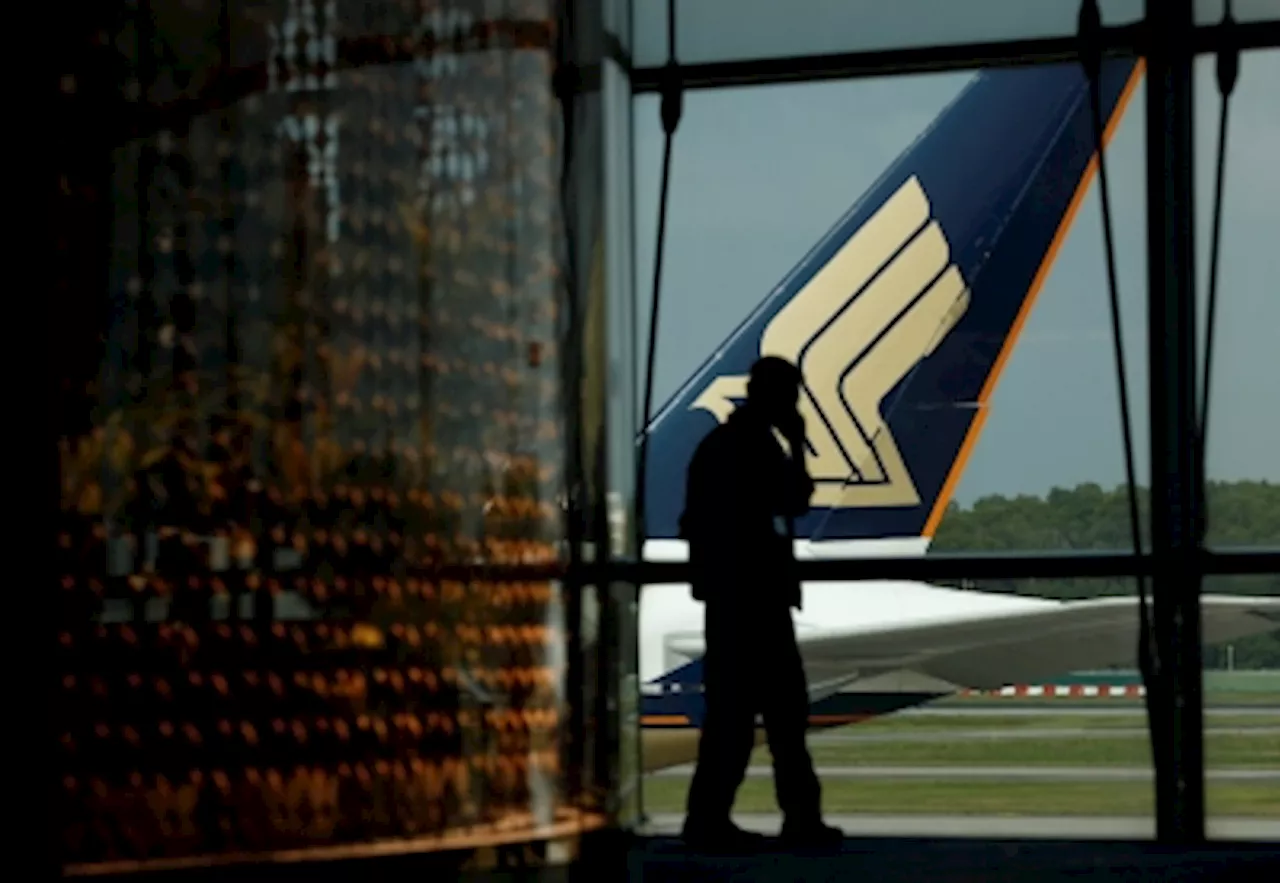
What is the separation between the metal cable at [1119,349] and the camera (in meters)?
4.91

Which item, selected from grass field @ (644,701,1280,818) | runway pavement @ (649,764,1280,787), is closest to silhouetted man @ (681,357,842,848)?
grass field @ (644,701,1280,818)

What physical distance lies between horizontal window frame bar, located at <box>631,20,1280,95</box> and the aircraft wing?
404 inches

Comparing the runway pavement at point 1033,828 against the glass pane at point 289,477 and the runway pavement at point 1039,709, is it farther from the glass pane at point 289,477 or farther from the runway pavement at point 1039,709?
the runway pavement at point 1039,709

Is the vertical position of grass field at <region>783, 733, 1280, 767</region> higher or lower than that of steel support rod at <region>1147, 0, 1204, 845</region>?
lower

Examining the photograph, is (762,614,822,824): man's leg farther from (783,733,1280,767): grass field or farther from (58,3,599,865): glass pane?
(783,733,1280,767): grass field

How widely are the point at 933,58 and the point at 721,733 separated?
1818 mm

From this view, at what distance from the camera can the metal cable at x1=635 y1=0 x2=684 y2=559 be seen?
16.8 ft

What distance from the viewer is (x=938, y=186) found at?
1169cm

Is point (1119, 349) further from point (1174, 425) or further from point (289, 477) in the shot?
point (289, 477)

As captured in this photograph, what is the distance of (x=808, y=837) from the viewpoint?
502 cm

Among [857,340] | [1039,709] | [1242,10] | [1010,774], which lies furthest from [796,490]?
[1039,709]

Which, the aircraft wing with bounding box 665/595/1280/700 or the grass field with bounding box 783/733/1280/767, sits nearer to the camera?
the aircraft wing with bounding box 665/595/1280/700

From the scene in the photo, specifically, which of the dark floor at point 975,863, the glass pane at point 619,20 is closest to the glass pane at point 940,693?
the dark floor at point 975,863

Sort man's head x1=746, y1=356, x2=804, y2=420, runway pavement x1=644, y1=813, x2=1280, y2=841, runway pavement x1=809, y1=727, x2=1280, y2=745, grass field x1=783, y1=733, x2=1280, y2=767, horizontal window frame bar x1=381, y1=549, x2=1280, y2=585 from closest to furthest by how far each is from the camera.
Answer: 1. horizontal window frame bar x1=381, y1=549, x2=1280, y2=585
2. man's head x1=746, y1=356, x2=804, y2=420
3. runway pavement x1=644, y1=813, x2=1280, y2=841
4. grass field x1=783, y1=733, x2=1280, y2=767
5. runway pavement x1=809, y1=727, x2=1280, y2=745
